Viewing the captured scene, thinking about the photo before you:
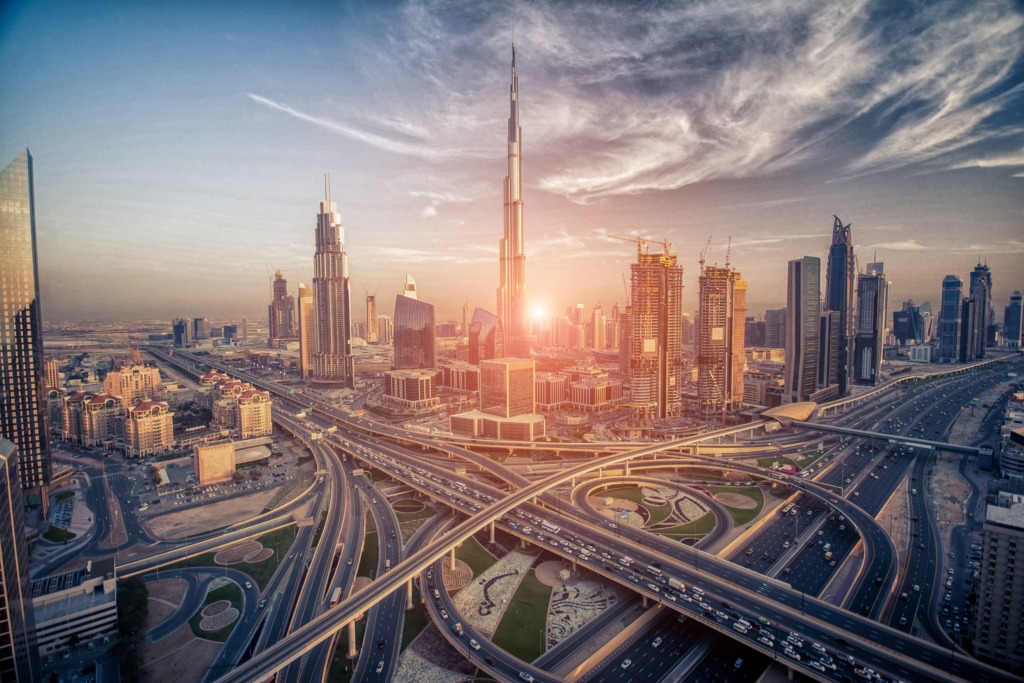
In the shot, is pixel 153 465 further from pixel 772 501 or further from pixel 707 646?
pixel 772 501

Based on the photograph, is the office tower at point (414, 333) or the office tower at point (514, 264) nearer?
the office tower at point (514, 264)

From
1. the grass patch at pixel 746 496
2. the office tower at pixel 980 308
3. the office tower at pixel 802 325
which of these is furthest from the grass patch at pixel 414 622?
the office tower at pixel 980 308

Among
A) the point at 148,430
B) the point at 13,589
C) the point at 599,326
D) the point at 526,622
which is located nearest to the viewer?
the point at 13,589

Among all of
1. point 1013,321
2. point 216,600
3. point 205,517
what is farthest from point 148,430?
point 1013,321

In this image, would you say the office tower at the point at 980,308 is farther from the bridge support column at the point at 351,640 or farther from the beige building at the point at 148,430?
the beige building at the point at 148,430

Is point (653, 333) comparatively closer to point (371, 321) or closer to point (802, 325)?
point (802, 325)

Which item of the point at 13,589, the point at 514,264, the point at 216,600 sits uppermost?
the point at 514,264

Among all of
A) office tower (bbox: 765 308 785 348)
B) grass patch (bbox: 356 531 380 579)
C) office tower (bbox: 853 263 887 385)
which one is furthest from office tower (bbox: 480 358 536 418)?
office tower (bbox: 765 308 785 348)
